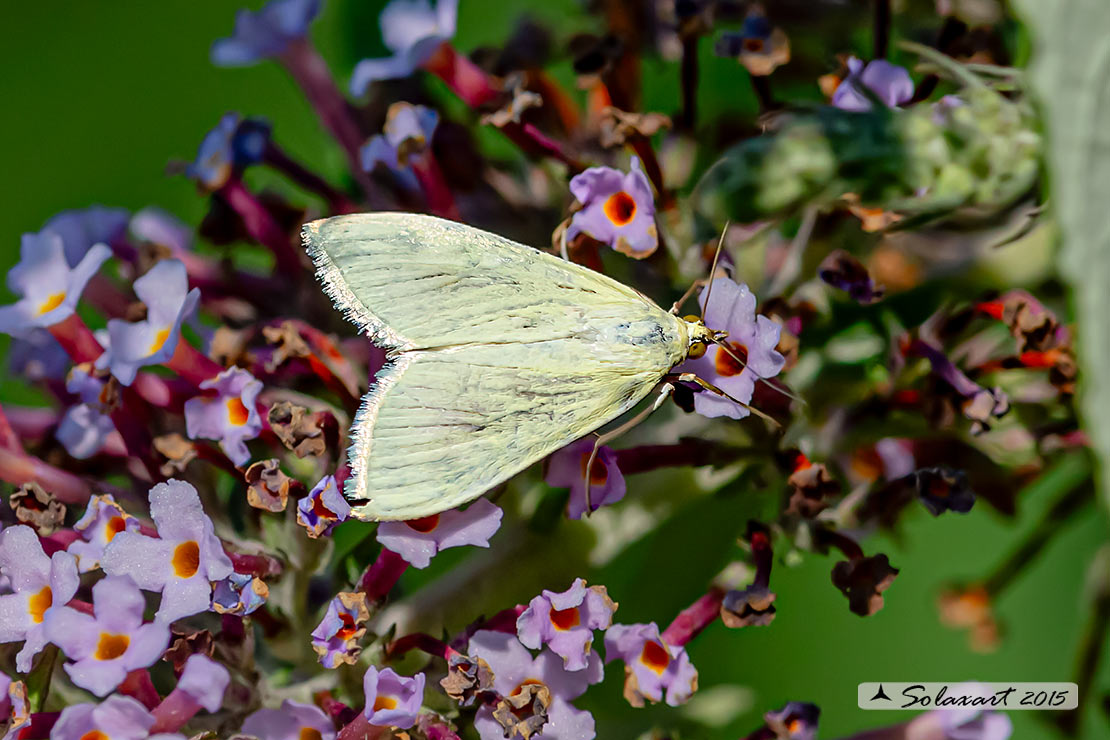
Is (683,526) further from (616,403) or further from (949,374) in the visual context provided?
(949,374)

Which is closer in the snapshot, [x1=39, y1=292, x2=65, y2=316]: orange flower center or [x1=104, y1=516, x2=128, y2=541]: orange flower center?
[x1=104, y1=516, x2=128, y2=541]: orange flower center

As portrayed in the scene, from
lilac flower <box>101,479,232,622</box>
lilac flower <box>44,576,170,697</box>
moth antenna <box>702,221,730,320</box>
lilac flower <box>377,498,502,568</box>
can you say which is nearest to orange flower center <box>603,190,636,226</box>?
moth antenna <box>702,221,730,320</box>

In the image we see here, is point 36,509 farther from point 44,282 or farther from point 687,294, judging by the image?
point 687,294

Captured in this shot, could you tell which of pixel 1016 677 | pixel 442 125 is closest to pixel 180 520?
pixel 442 125

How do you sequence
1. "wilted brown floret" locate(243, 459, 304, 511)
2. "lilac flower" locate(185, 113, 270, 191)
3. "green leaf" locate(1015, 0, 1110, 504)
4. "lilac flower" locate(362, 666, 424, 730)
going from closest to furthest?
"green leaf" locate(1015, 0, 1110, 504) < "lilac flower" locate(362, 666, 424, 730) < "wilted brown floret" locate(243, 459, 304, 511) < "lilac flower" locate(185, 113, 270, 191)

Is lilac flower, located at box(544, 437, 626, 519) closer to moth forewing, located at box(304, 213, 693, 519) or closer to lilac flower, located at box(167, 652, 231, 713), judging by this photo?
moth forewing, located at box(304, 213, 693, 519)

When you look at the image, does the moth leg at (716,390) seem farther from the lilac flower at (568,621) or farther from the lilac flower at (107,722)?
the lilac flower at (107,722)

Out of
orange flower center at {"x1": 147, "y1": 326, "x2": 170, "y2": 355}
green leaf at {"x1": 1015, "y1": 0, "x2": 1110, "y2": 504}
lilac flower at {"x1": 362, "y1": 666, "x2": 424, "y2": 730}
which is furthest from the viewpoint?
orange flower center at {"x1": 147, "y1": 326, "x2": 170, "y2": 355}
